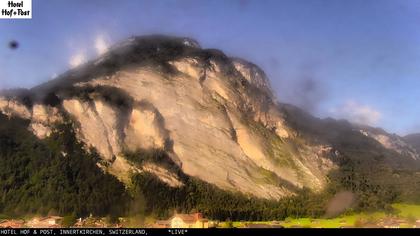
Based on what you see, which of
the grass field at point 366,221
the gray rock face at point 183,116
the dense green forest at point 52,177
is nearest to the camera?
the grass field at point 366,221

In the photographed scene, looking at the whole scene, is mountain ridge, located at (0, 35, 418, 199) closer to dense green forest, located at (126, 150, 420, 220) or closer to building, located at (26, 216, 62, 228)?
dense green forest, located at (126, 150, 420, 220)

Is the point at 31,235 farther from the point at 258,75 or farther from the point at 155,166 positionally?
the point at 258,75

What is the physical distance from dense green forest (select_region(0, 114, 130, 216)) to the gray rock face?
5062 millimetres

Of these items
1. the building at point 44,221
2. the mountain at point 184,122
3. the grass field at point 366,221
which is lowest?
the grass field at point 366,221

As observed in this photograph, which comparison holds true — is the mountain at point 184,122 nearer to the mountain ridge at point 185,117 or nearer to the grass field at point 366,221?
the mountain ridge at point 185,117

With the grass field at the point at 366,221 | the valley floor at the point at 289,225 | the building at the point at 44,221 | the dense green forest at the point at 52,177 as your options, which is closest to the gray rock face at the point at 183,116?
the dense green forest at the point at 52,177

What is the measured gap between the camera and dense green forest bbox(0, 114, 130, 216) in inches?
3549

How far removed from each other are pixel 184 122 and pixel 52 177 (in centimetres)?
4879

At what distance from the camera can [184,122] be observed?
490 ft

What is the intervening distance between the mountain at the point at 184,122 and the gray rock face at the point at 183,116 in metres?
0.31

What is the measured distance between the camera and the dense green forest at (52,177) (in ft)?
296

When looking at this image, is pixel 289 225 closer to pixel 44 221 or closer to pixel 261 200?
pixel 44 221

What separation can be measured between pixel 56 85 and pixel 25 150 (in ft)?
109

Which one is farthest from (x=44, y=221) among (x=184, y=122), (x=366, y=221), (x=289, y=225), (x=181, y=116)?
(x=181, y=116)
